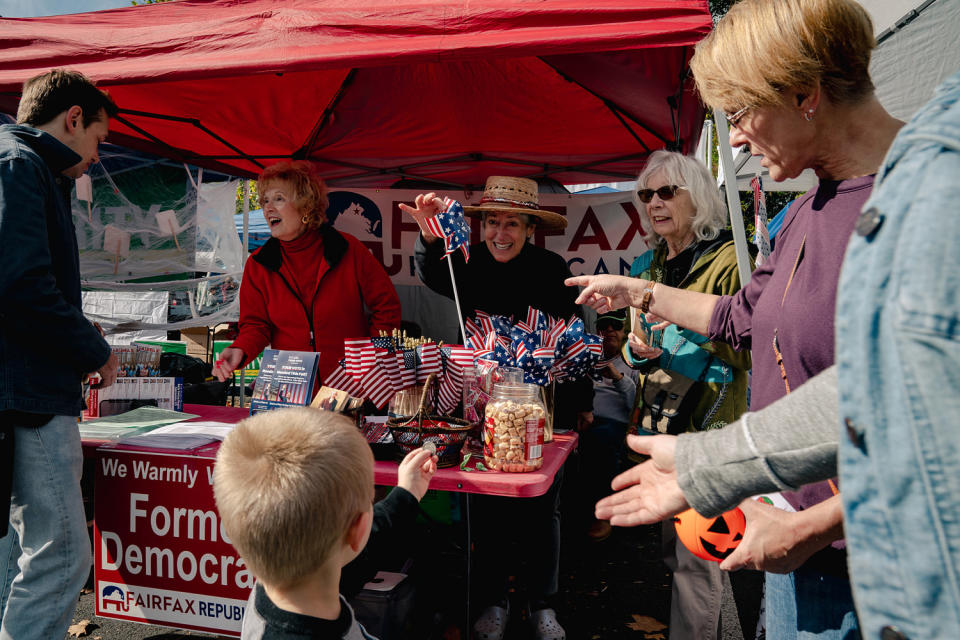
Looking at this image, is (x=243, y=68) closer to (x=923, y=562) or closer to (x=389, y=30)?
(x=389, y=30)

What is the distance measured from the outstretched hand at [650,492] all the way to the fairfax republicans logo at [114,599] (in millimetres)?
2093

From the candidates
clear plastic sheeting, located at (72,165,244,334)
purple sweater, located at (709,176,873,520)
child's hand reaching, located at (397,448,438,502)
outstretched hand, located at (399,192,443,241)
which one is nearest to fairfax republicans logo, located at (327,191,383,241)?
clear plastic sheeting, located at (72,165,244,334)

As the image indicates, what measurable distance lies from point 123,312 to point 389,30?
379 inches

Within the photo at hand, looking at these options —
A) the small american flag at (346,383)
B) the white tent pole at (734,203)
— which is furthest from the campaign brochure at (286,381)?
the white tent pole at (734,203)

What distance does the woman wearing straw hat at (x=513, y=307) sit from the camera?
231 centimetres

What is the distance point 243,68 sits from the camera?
223cm

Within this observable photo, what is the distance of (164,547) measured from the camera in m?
2.14

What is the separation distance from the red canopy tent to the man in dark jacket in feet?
1.93

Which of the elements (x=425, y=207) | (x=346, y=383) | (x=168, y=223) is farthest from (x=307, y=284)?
(x=168, y=223)

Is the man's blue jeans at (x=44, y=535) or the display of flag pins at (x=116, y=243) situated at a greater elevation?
the display of flag pins at (x=116, y=243)

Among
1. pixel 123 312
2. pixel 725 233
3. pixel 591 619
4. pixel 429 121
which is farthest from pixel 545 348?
pixel 123 312

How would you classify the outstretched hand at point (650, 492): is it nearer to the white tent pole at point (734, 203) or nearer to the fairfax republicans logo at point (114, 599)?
the white tent pole at point (734, 203)

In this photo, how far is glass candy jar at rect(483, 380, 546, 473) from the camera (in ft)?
5.85

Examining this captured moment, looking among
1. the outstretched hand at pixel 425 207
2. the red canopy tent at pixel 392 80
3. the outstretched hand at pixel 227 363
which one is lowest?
the outstretched hand at pixel 227 363
